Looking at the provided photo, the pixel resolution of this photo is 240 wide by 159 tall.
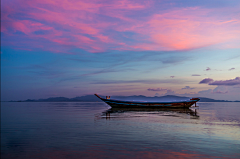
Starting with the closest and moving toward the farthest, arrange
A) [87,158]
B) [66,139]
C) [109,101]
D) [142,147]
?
[87,158], [142,147], [66,139], [109,101]

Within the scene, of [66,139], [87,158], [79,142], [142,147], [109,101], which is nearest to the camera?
[87,158]

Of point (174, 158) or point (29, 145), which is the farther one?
point (29, 145)

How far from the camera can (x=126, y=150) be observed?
14.8m

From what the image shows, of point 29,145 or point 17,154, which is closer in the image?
point 17,154

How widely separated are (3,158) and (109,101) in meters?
67.1

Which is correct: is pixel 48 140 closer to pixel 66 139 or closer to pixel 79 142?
pixel 66 139

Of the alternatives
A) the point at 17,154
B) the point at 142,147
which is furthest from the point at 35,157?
the point at 142,147

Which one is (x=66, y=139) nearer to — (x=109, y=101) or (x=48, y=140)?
(x=48, y=140)

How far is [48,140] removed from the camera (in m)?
18.3

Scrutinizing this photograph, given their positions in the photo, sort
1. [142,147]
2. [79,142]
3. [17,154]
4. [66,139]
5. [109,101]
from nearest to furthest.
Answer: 1. [17,154]
2. [142,147]
3. [79,142]
4. [66,139]
5. [109,101]

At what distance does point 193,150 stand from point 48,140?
12.6 m

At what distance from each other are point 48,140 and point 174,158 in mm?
11486

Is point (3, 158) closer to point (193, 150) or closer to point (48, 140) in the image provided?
point (48, 140)

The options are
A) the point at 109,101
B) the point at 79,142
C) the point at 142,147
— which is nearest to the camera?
the point at 142,147
